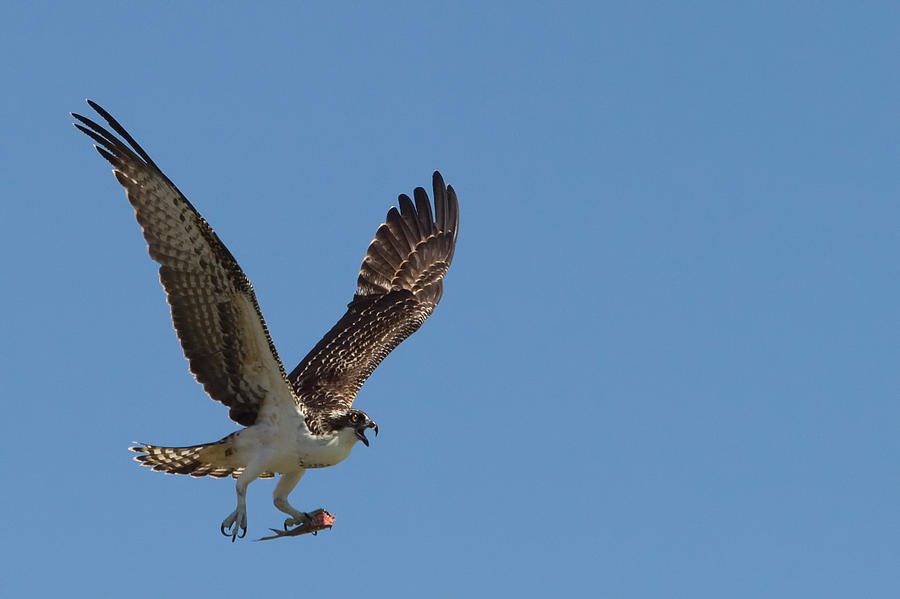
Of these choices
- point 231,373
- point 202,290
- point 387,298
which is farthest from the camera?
point 387,298

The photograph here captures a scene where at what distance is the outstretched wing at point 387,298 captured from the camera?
1698 centimetres

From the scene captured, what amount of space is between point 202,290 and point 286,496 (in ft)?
7.34

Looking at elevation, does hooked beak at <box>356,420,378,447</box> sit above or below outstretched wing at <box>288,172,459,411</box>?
below

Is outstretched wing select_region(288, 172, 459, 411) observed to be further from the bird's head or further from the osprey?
the bird's head

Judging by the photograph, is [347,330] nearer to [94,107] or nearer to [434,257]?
[434,257]

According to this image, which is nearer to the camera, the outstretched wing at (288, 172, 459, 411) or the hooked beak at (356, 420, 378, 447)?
the hooked beak at (356, 420, 378, 447)

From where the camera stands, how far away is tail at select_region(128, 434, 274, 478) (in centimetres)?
1521

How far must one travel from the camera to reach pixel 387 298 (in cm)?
1920

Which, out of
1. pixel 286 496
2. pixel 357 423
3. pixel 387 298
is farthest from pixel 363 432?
pixel 387 298

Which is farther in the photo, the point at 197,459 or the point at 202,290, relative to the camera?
the point at 197,459

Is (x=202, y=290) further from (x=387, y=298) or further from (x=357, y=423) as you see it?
(x=387, y=298)

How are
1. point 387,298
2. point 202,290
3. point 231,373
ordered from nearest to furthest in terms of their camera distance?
1. point 202,290
2. point 231,373
3. point 387,298

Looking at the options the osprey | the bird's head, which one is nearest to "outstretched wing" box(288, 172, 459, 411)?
the osprey

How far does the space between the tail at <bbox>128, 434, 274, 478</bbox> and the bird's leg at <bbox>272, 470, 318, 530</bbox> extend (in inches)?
5.8
